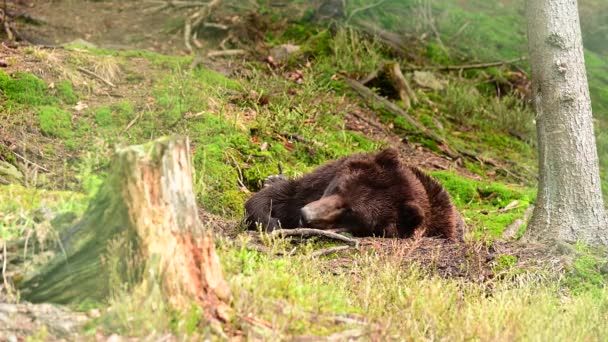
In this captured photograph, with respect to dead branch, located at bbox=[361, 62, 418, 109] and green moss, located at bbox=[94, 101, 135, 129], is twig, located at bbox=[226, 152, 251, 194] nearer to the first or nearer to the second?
green moss, located at bbox=[94, 101, 135, 129]

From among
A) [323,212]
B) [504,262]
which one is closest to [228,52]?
[323,212]

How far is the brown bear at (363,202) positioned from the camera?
22.3 ft

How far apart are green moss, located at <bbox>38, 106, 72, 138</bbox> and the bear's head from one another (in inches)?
122

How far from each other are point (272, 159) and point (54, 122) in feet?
7.69

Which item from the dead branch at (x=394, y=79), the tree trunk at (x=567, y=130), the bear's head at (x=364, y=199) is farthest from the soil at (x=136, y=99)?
the dead branch at (x=394, y=79)

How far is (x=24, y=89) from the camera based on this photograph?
29.2 feet

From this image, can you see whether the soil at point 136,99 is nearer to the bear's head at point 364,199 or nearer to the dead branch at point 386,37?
the bear's head at point 364,199

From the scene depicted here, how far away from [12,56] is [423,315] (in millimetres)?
7105

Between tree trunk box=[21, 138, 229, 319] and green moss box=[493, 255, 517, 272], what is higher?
tree trunk box=[21, 138, 229, 319]

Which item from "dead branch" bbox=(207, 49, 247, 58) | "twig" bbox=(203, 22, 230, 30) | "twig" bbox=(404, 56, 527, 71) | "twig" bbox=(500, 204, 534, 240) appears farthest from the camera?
"twig" bbox=(404, 56, 527, 71)

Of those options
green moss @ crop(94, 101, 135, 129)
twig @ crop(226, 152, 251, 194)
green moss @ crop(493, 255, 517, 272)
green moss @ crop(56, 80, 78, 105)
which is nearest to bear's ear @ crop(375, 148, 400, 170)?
green moss @ crop(493, 255, 517, 272)

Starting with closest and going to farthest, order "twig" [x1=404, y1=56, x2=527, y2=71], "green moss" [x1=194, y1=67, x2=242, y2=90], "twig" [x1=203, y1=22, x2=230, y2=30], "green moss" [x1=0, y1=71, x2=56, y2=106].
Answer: "green moss" [x1=0, y1=71, x2=56, y2=106], "green moss" [x1=194, y1=67, x2=242, y2=90], "twig" [x1=203, y1=22, x2=230, y2=30], "twig" [x1=404, y1=56, x2=527, y2=71]

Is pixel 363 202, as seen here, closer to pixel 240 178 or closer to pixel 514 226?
pixel 240 178

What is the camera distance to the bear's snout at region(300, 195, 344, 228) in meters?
6.62
